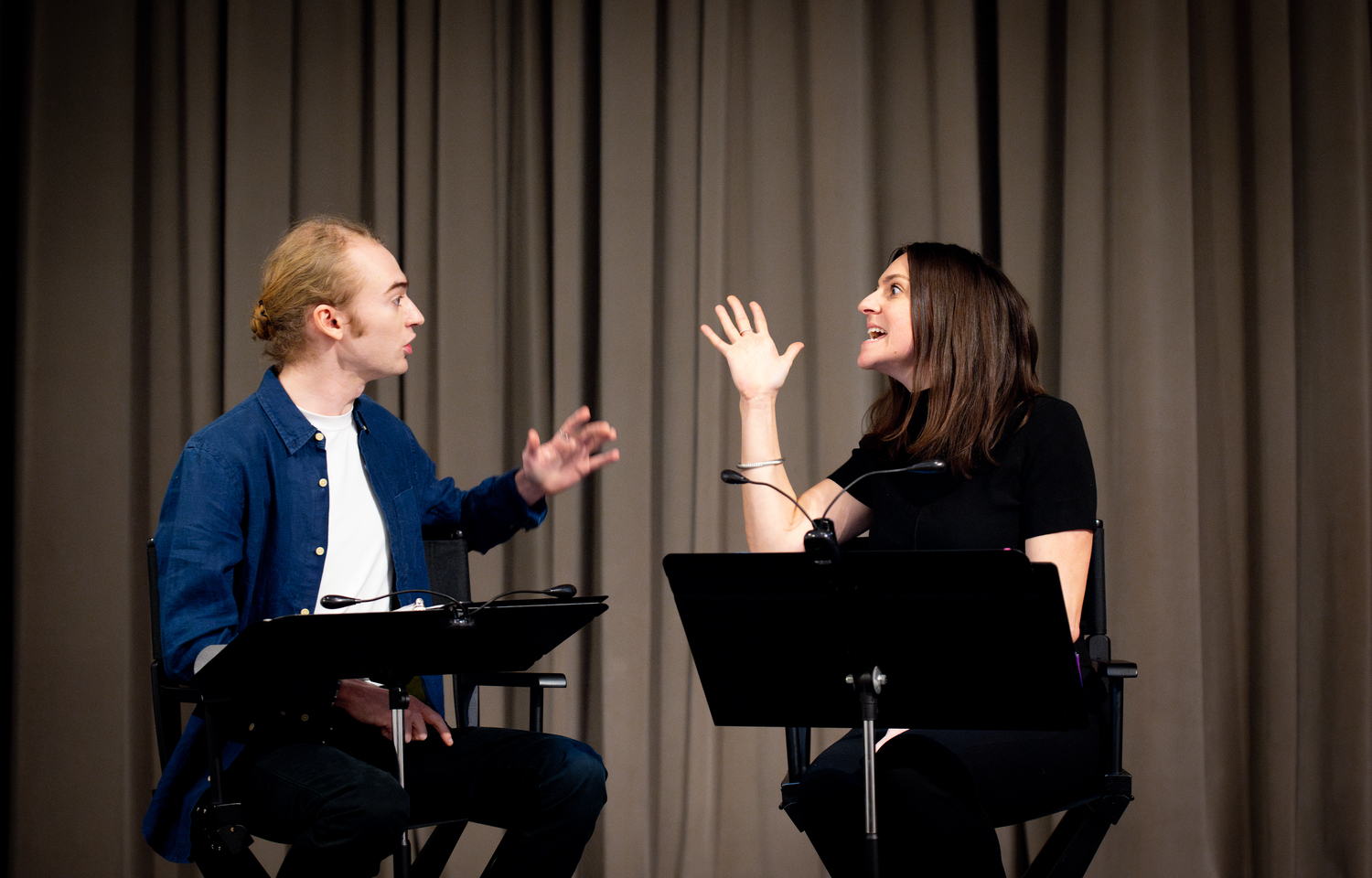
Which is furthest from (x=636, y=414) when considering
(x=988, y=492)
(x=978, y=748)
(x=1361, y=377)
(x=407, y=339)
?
(x=1361, y=377)

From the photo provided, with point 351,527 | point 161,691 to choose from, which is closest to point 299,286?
point 351,527

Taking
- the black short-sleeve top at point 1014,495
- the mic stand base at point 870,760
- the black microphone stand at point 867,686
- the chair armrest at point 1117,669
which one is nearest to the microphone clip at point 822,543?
the black microphone stand at point 867,686

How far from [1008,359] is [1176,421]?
1.05 m

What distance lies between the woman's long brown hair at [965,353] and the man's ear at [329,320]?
1066 mm

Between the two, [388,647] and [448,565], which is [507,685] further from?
[388,647]

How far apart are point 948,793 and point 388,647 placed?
876 millimetres

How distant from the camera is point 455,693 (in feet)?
7.43

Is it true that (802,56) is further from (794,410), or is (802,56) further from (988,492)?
(988,492)

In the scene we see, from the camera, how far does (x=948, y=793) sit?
1746mm

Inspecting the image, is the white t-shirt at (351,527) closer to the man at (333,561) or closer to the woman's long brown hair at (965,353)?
the man at (333,561)

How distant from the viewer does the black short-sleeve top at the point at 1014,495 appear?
198 cm

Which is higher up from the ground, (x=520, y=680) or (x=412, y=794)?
(x=520, y=680)

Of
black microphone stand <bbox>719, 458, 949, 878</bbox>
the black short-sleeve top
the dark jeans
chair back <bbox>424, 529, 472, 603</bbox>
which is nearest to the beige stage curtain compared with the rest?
chair back <bbox>424, 529, 472, 603</bbox>

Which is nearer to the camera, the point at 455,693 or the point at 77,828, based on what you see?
the point at 455,693
